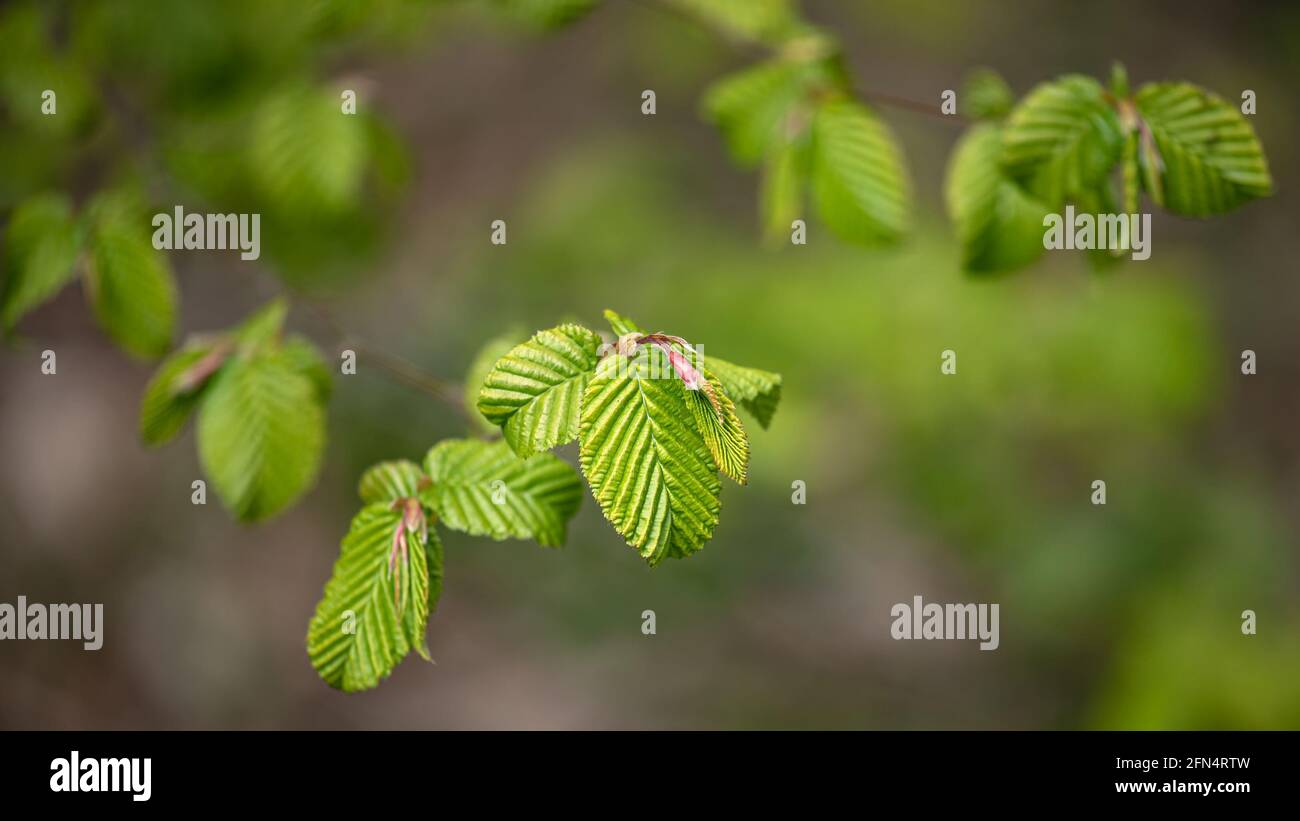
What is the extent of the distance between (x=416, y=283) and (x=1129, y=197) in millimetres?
3600

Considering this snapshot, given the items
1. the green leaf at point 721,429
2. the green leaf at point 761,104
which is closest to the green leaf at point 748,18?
the green leaf at point 761,104

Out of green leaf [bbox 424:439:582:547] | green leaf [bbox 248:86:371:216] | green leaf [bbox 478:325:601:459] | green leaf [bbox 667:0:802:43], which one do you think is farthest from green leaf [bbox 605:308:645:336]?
green leaf [bbox 248:86:371:216]

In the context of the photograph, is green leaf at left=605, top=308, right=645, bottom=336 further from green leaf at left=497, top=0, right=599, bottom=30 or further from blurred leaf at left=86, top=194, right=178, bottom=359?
blurred leaf at left=86, top=194, right=178, bottom=359

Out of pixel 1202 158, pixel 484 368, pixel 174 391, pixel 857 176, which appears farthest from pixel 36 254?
pixel 1202 158

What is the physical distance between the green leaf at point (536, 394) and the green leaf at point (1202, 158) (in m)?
0.85

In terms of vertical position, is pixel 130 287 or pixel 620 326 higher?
pixel 130 287

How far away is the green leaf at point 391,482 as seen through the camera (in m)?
1.14

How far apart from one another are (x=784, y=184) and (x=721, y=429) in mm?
861

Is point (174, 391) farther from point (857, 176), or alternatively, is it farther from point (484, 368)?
point (857, 176)

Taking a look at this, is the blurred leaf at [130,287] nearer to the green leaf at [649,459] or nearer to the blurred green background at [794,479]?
the blurred green background at [794,479]

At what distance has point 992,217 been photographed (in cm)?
143

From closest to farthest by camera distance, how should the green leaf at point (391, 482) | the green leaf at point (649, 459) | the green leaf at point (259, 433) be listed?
1. the green leaf at point (649, 459)
2. the green leaf at point (391, 482)
3. the green leaf at point (259, 433)

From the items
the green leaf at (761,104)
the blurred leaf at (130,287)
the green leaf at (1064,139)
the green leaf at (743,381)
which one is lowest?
the green leaf at (743,381)

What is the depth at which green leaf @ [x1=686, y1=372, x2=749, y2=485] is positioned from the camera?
908 mm
